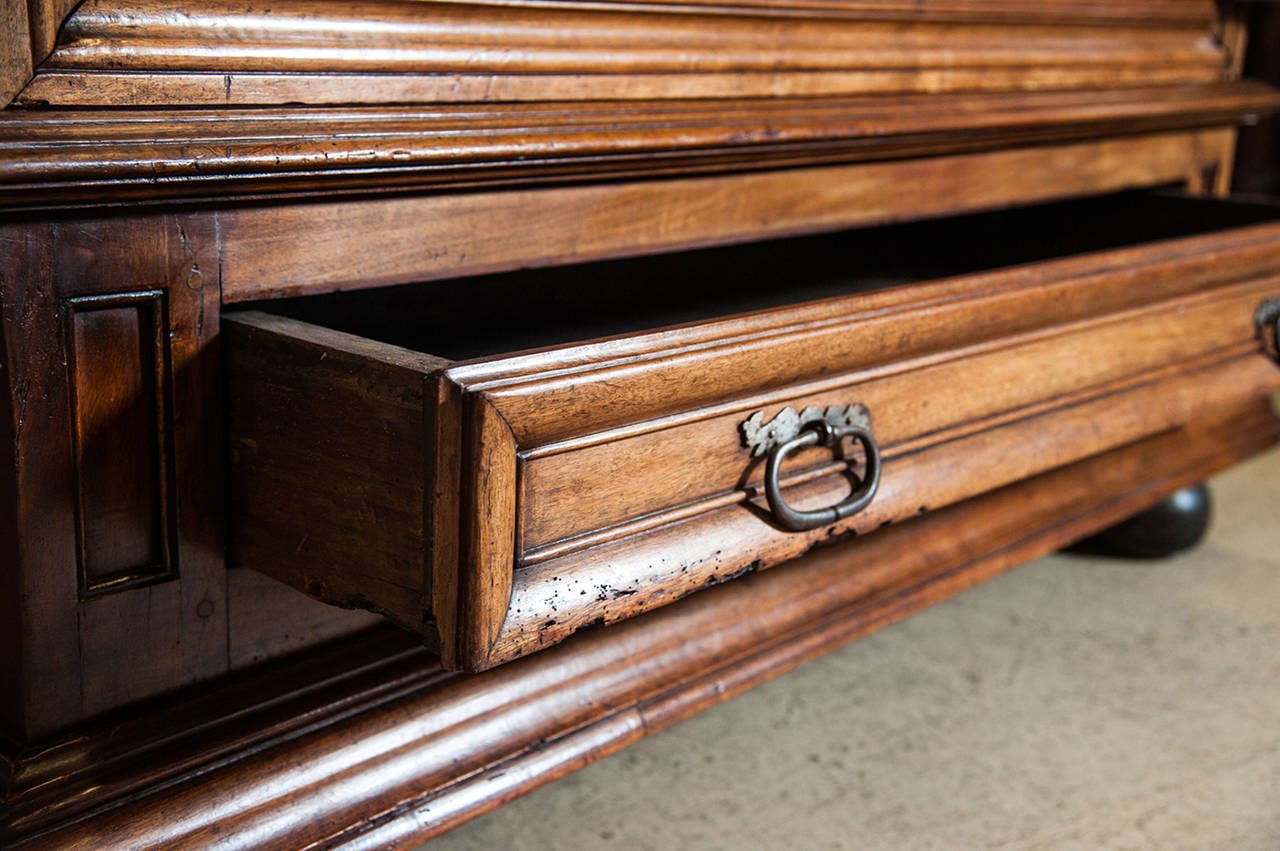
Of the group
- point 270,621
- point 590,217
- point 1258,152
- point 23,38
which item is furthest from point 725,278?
point 1258,152

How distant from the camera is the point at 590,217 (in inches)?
35.7

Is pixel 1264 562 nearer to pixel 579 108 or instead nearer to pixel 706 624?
pixel 706 624

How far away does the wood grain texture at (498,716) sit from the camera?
2.43 ft

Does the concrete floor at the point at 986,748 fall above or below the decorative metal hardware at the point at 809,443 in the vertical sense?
below

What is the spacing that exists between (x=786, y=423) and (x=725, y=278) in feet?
1.39

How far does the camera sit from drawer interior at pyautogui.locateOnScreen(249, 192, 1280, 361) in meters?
0.93

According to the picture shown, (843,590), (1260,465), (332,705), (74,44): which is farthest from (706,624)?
(1260,465)

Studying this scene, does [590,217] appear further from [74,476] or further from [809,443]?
[74,476]

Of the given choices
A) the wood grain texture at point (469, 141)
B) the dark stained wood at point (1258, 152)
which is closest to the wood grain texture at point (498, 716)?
the wood grain texture at point (469, 141)

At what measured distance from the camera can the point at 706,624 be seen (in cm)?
100

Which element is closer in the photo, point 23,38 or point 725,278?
point 23,38

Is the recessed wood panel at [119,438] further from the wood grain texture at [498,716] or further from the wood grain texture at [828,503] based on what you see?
the wood grain texture at [828,503]

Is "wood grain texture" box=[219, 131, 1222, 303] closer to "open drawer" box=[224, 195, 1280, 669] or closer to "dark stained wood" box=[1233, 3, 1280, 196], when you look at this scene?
"open drawer" box=[224, 195, 1280, 669]

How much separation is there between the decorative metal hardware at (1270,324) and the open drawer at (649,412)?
0.02 meters
